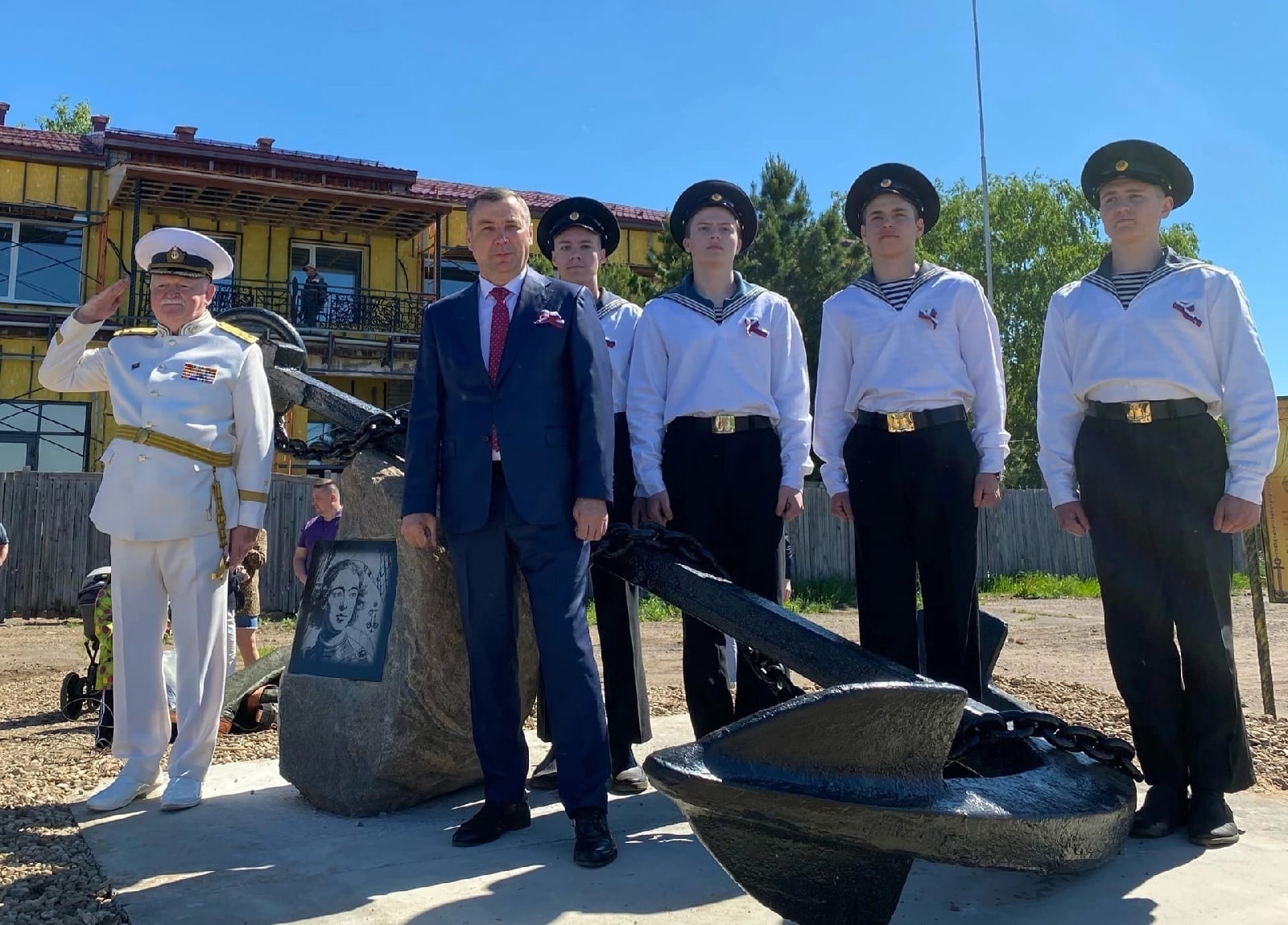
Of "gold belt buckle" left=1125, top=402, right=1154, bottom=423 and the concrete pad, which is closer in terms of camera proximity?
the concrete pad

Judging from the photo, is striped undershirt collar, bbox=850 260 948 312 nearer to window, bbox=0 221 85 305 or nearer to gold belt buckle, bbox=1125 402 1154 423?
gold belt buckle, bbox=1125 402 1154 423

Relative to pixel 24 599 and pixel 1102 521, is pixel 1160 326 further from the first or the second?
pixel 24 599

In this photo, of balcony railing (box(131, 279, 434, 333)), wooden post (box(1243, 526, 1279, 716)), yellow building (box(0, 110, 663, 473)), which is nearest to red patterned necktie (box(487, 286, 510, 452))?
wooden post (box(1243, 526, 1279, 716))

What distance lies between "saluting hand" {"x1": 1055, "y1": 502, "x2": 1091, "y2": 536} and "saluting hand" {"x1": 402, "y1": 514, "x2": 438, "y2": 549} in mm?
1847

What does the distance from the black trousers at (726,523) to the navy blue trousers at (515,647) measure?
0.55 meters

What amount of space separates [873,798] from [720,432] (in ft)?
5.95

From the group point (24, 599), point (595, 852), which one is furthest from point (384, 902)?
point (24, 599)

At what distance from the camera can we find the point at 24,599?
12.6 m

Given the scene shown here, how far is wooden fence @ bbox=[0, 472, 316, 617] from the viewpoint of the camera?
12.6 m

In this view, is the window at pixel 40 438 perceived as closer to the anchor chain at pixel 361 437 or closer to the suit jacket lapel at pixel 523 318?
the anchor chain at pixel 361 437

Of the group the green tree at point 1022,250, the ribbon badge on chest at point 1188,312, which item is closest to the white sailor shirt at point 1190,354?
the ribbon badge on chest at point 1188,312

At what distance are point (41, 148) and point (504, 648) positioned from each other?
1797 cm

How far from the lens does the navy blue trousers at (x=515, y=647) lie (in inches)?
115

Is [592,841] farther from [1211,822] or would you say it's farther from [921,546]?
[1211,822]
